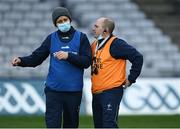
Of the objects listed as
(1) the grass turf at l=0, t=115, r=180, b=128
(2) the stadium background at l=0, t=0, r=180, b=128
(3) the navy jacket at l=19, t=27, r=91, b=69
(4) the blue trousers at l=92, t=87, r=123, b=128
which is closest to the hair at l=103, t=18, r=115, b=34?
(3) the navy jacket at l=19, t=27, r=91, b=69

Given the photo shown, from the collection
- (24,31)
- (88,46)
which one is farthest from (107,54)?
(24,31)

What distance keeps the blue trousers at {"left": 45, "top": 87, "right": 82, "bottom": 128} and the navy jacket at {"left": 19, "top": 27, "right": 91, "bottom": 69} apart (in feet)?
1.30

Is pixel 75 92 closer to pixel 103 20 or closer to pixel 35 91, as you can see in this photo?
pixel 103 20

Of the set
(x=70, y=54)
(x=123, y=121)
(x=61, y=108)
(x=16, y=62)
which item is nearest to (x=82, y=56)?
(x=70, y=54)

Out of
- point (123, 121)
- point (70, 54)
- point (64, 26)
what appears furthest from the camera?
point (123, 121)

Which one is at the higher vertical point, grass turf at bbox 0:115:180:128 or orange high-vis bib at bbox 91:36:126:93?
orange high-vis bib at bbox 91:36:126:93

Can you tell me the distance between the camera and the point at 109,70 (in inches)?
351

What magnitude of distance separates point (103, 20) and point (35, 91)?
7.72 metres

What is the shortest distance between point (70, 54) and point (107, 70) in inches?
24.1

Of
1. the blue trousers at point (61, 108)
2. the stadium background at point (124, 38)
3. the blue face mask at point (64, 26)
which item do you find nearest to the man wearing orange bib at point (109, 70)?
the blue trousers at point (61, 108)

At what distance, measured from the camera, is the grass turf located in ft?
45.5

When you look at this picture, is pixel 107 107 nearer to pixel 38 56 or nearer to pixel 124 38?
pixel 38 56

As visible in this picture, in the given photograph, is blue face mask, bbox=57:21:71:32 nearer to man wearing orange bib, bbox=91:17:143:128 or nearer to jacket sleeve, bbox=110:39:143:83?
man wearing orange bib, bbox=91:17:143:128

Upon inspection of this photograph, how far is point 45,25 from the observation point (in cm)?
2012
